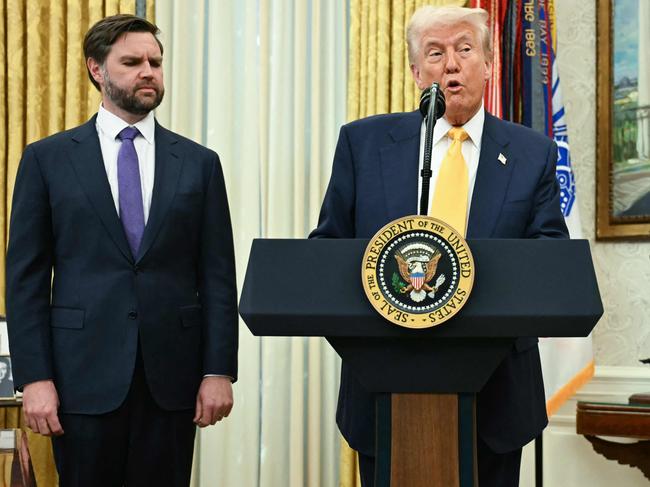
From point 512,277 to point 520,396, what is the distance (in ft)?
1.58

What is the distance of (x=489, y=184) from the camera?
204 centimetres

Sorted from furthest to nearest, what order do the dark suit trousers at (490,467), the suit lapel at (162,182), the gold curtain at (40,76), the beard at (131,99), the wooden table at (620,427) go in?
the gold curtain at (40,76) → the wooden table at (620,427) → the beard at (131,99) → the suit lapel at (162,182) → the dark suit trousers at (490,467)

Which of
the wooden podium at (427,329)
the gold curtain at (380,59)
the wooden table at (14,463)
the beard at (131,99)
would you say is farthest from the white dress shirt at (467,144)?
the gold curtain at (380,59)

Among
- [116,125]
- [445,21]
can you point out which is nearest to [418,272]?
[445,21]

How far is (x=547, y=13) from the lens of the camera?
4.30m

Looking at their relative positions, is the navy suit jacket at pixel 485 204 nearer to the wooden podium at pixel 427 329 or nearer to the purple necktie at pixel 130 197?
the wooden podium at pixel 427 329

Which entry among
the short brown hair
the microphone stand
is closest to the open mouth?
the microphone stand

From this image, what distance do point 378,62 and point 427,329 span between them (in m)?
2.99

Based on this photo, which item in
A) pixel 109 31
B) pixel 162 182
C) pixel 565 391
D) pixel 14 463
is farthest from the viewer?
pixel 565 391

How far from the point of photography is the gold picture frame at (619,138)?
4359 millimetres

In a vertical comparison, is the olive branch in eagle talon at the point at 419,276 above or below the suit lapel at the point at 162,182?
below

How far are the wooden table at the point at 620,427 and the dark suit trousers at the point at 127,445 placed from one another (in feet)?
6.52

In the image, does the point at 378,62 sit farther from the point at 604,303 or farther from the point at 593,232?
the point at 604,303

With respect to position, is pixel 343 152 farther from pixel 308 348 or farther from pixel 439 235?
pixel 308 348
